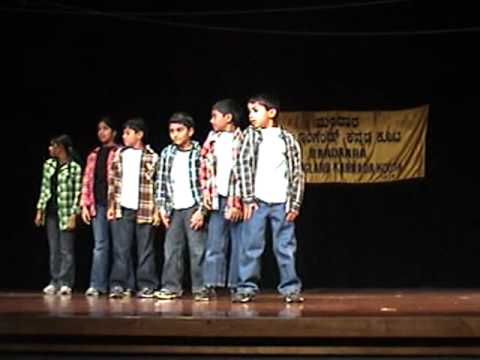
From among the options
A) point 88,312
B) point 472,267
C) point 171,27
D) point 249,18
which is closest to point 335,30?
point 249,18

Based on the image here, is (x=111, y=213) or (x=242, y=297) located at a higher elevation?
(x=111, y=213)

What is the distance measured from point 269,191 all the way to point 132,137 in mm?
1241

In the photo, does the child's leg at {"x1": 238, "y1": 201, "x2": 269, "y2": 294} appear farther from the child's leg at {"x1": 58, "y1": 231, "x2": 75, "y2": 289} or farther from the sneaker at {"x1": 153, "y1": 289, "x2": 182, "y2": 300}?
the child's leg at {"x1": 58, "y1": 231, "x2": 75, "y2": 289}

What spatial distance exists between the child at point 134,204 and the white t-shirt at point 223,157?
50 centimetres

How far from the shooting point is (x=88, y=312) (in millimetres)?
5379

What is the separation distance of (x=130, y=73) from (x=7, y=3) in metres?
1.19

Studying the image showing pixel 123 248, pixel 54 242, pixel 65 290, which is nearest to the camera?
pixel 123 248

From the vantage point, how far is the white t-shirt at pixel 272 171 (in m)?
5.87

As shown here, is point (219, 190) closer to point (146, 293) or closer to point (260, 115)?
point (260, 115)

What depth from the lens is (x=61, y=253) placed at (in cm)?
723

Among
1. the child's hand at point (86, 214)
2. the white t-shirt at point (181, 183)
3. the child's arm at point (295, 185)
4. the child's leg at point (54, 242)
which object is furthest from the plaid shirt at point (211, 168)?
the child's leg at point (54, 242)

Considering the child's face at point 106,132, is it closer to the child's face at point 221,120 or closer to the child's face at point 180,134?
the child's face at point 180,134

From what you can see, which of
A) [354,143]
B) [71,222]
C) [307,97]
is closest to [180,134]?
[71,222]

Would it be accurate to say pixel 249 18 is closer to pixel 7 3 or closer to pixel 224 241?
pixel 7 3
